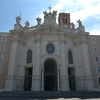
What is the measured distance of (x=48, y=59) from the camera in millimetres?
30359

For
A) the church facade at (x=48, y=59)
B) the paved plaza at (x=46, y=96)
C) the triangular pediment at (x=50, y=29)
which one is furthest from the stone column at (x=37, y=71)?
the paved plaza at (x=46, y=96)

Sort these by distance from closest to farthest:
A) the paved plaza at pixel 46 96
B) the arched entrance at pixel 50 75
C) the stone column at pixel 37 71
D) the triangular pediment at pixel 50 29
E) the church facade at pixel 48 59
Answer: the paved plaza at pixel 46 96 → the stone column at pixel 37 71 → the church facade at pixel 48 59 → the arched entrance at pixel 50 75 → the triangular pediment at pixel 50 29

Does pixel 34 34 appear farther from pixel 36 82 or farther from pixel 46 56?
pixel 36 82

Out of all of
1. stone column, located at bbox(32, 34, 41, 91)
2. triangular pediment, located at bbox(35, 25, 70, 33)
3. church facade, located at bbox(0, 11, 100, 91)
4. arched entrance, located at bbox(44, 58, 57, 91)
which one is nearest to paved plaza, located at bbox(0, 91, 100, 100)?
stone column, located at bbox(32, 34, 41, 91)

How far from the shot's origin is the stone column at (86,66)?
27756 mm

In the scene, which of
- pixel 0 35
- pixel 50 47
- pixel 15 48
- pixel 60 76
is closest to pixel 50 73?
pixel 60 76

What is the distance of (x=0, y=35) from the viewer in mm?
32750

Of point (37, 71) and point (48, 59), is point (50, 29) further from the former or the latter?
point (37, 71)

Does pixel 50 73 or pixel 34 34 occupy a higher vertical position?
pixel 34 34

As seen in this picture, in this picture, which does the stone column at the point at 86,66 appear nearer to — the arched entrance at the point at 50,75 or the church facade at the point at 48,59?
the church facade at the point at 48,59

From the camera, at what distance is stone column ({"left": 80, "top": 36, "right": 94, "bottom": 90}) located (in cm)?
2776

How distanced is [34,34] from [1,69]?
1126 centimetres

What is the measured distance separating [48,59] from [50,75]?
3.77 m

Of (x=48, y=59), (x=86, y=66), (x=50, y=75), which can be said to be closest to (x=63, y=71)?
(x=50, y=75)
